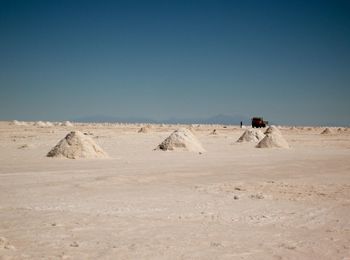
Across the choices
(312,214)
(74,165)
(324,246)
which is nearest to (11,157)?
(74,165)

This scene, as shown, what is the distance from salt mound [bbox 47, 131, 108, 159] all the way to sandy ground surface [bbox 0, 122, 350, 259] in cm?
301

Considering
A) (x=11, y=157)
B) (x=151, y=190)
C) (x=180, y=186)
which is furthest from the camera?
(x=11, y=157)

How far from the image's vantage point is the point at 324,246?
18.4 ft

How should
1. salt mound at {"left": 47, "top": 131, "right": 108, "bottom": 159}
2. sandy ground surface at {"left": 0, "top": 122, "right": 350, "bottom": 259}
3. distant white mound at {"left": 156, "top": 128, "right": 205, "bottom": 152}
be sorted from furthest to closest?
1. distant white mound at {"left": 156, "top": 128, "right": 205, "bottom": 152}
2. salt mound at {"left": 47, "top": 131, "right": 108, "bottom": 159}
3. sandy ground surface at {"left": 0, "top": 122, "right": 350, "bottom": 259}

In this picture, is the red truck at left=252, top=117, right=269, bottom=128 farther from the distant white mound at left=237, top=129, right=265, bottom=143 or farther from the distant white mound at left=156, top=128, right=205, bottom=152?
the distant white mound at left=156, top=128, right=205, bottom=152

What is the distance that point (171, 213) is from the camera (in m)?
7.53

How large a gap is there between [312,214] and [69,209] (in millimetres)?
3840

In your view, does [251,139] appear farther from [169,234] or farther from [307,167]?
[169,234]

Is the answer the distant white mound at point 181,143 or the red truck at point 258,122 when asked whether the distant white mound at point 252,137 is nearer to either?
the distant white mound at point 181,143

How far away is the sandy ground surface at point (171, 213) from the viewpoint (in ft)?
17.6

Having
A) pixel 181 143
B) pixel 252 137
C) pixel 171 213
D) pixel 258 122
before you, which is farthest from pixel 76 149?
pixel 258 122

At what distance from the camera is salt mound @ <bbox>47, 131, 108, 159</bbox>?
1723 centimetres

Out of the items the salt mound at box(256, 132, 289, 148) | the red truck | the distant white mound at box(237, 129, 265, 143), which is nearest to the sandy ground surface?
the salt mound at box(256, 132, 289, 148)

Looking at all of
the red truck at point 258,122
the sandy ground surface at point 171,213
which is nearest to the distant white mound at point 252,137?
the sandy ground surface at point 171,213
